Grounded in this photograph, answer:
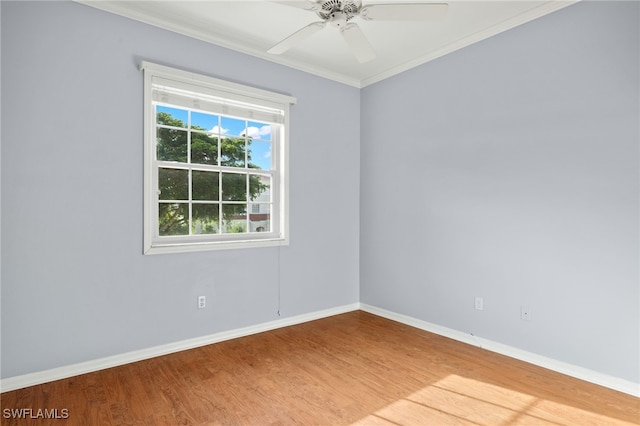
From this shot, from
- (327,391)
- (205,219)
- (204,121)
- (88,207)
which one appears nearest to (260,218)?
(205,219)

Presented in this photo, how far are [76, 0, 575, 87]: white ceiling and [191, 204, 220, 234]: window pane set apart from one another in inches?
59.5

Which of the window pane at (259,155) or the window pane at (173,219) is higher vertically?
the window pane at (259,155)

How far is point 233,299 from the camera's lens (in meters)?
3.30

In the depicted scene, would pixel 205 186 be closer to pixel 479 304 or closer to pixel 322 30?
pixel 322 30

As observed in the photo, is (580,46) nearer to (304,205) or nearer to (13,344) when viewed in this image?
(304,205)

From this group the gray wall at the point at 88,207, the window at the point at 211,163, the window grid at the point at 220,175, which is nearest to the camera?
the gray wall at the point at 88,207

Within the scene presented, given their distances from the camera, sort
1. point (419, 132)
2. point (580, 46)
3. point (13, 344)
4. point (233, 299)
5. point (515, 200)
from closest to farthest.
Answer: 1. point (13, 344)
2. point (580, 46)
3. point (515, 200)
4. point (233, 299)
5. point (419, 132)

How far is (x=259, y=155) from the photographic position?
360 centimetres

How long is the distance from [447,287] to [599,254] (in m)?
1.26

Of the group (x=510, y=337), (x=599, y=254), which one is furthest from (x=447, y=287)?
(x=599, y=254)

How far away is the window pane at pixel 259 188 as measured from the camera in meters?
3.55

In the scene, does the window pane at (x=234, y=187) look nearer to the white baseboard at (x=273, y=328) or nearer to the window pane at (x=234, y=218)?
the window pane at (x=234, y=218)

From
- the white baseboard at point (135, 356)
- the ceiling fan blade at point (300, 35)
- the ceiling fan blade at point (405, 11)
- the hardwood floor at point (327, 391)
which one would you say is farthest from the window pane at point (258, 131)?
the hardwood floor at point (327, 391)

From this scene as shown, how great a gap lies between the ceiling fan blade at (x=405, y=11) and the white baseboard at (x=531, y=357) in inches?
103
